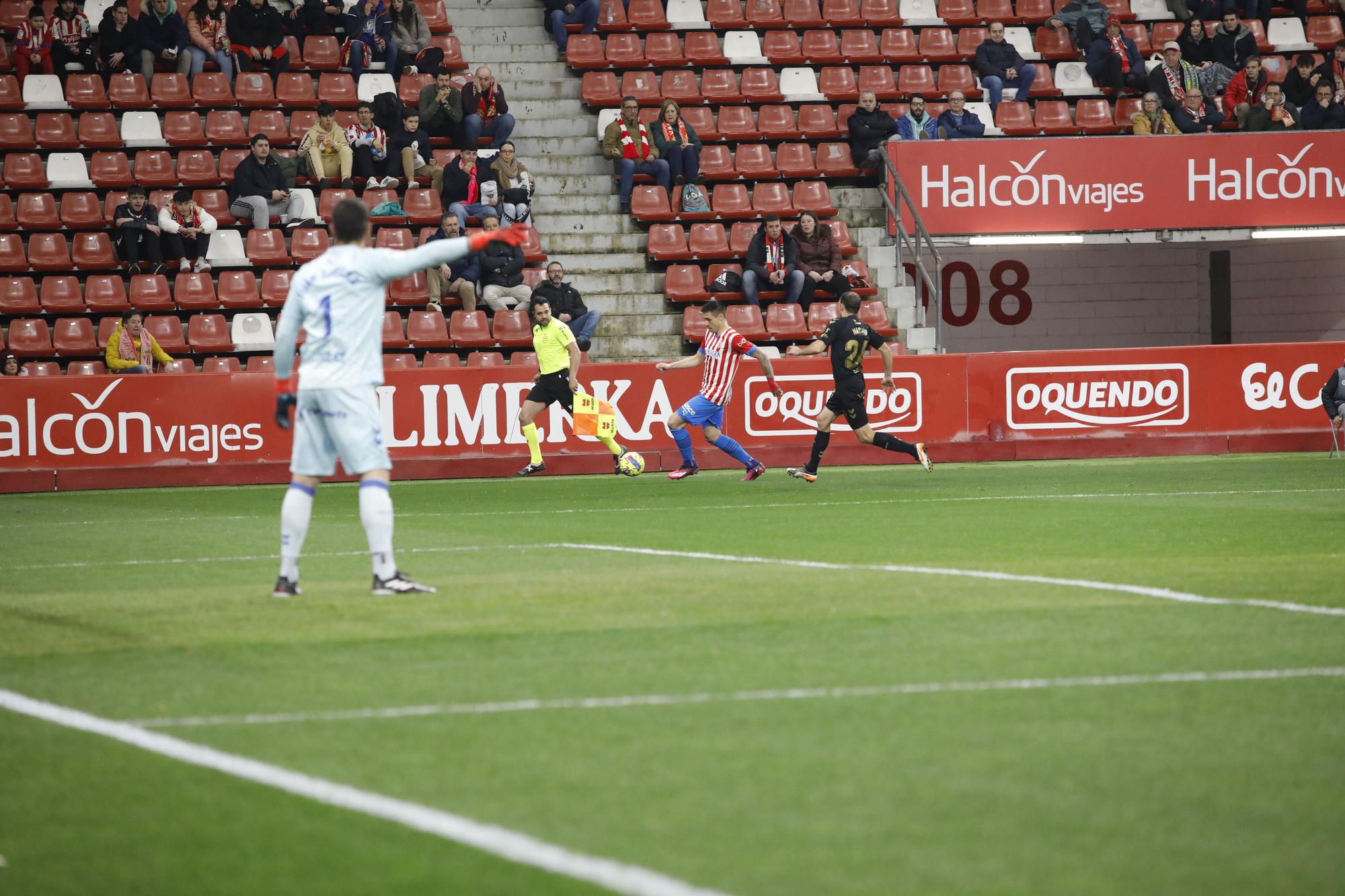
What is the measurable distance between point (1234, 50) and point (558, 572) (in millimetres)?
23011

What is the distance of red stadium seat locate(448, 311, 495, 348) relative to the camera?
2452 centimetres

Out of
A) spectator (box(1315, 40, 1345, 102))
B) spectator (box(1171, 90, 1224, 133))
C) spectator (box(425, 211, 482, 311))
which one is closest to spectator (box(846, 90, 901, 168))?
spectator (box(1171, 90, 1224, 133))

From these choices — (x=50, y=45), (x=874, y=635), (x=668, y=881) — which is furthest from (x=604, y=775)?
(x=50, y=45)

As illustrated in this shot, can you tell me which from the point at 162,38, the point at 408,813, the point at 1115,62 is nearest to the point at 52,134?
the point at 162,38

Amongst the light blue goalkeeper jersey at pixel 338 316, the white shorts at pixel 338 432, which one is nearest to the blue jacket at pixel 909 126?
the light blue goalkeeper jersey at pixel 338 316

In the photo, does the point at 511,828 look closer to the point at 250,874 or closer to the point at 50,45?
the point at 250,874

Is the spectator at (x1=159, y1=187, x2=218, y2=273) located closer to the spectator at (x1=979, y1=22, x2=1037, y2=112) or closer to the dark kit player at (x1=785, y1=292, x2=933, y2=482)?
the dark kit player at (x1=785, y1=292, x2=933, y2=482)

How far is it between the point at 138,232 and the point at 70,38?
4.74 meters

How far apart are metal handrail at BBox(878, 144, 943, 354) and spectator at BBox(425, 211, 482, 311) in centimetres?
639

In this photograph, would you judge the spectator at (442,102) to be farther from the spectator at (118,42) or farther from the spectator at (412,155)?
the spectator at (118,42)

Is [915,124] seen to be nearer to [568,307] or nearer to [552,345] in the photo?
[568,307]

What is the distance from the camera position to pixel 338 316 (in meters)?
9.39

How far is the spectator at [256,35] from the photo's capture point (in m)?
27.4

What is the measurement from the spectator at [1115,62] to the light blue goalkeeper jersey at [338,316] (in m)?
22.0
